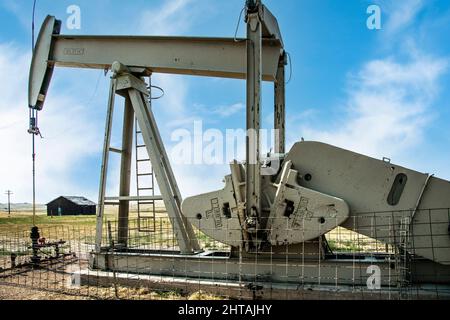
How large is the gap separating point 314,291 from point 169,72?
3925mm

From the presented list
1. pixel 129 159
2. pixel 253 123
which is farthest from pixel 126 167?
pixel 253 123

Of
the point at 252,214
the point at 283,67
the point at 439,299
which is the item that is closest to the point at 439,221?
the point at 439,299

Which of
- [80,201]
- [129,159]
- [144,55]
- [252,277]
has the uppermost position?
[144,55]

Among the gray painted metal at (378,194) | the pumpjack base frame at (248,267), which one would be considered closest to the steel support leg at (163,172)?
the pumpjack base frame at (248,267)

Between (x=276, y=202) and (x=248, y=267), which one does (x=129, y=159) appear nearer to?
(x=248, y=267)

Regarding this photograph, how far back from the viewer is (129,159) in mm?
6840

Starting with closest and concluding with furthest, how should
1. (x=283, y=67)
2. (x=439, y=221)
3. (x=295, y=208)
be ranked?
(x=439, y=221) < (x=295, y=208) < (x=283, y=67)

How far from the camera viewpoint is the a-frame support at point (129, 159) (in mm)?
6051

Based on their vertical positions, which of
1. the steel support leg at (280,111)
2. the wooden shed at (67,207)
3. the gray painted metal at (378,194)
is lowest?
the wooden shed at (67,207)

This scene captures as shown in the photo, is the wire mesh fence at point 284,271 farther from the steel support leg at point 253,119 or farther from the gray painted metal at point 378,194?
the steel support leg at point 253,119

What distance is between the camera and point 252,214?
5016 millimetres

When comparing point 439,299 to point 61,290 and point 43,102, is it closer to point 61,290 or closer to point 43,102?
point 61,290

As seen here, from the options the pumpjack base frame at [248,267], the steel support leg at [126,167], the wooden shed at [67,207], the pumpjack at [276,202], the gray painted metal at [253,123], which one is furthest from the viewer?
the wooden shed at [67,207]

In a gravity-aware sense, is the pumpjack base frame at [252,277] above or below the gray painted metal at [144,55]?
below
